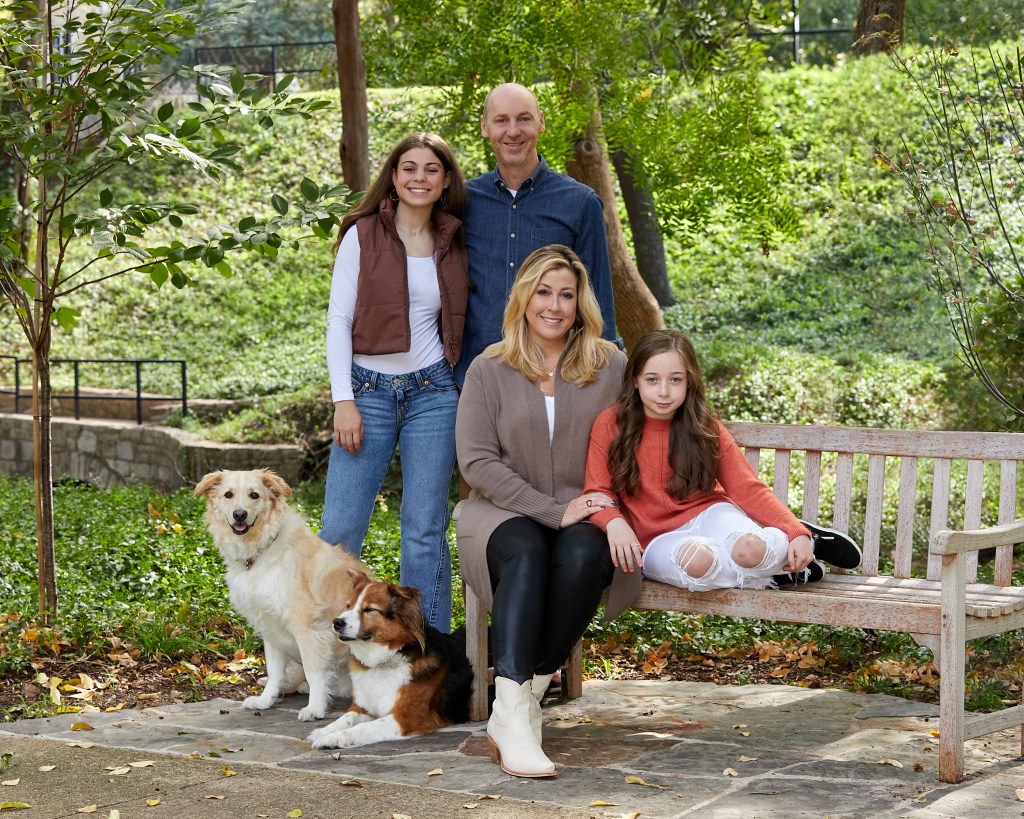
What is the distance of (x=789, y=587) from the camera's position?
4250mm

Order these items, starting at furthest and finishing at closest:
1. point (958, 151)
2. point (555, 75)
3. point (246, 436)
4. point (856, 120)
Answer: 1. point (856, 120)
2. point (958, 151)
3. point (246, 436)
4. point (555, 75)

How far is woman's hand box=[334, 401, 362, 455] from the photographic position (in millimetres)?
4773

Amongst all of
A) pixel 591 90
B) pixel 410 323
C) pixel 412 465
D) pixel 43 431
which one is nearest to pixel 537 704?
pixel 412 465

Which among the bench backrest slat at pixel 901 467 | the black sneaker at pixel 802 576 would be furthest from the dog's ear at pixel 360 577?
the bench backrest slat at pixel 901 467

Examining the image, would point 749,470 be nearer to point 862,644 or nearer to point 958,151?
point 862,644

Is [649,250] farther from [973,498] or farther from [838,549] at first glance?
[838,549]

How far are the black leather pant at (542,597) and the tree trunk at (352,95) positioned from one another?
18.6 ft

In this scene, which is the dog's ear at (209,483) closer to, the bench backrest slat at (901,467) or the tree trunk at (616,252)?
the bench backrest slat at (901,467)

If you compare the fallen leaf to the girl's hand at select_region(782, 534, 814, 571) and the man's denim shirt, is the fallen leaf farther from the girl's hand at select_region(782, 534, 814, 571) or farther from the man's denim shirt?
the man's denim shirt

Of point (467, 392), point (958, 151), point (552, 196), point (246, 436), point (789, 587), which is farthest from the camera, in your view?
point (958, 151)

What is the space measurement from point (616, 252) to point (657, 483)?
550 centimetres

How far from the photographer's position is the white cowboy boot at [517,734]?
12.7 ft

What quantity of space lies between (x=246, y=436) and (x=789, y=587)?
31.0 ft

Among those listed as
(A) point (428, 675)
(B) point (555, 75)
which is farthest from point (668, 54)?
(A) point (428, 675)
